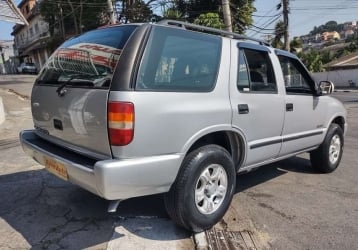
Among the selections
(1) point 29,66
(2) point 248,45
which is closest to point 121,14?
(1) point 29,66

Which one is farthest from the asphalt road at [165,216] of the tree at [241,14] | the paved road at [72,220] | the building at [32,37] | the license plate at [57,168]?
the building at [32,37]

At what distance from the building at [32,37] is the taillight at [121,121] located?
39.5 m

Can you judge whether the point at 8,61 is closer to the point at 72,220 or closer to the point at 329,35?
the point at 72,220

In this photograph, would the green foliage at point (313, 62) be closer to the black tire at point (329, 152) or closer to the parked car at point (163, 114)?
the black tire at point (329, 152)

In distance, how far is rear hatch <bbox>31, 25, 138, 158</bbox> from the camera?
10.4 ft

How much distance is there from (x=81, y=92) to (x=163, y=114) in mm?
766

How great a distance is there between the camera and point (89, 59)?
11.3ft

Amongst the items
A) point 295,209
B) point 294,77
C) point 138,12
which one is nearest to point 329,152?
point 294,77

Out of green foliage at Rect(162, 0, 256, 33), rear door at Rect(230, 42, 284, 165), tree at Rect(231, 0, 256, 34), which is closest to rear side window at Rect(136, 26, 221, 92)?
rear door at Rect(230, 42, 284, 165)

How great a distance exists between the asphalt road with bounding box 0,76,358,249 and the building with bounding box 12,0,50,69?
3797 centimetres

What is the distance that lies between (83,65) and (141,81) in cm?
72

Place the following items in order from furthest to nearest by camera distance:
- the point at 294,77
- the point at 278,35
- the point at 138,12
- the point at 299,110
Result: the point at 278,35 < the point at 138,12 < the point at 294,77 < the point at 299,110

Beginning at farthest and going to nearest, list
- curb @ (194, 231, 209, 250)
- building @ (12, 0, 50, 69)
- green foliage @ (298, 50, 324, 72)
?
A: building @ (12, 0, 50, 69) < green foliage @ (298, 50, 324, 72) < curb @ (194, 231, 209, 250)

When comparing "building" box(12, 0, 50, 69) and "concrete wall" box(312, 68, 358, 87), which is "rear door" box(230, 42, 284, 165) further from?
"building" box(12, 0, 50, 69)
